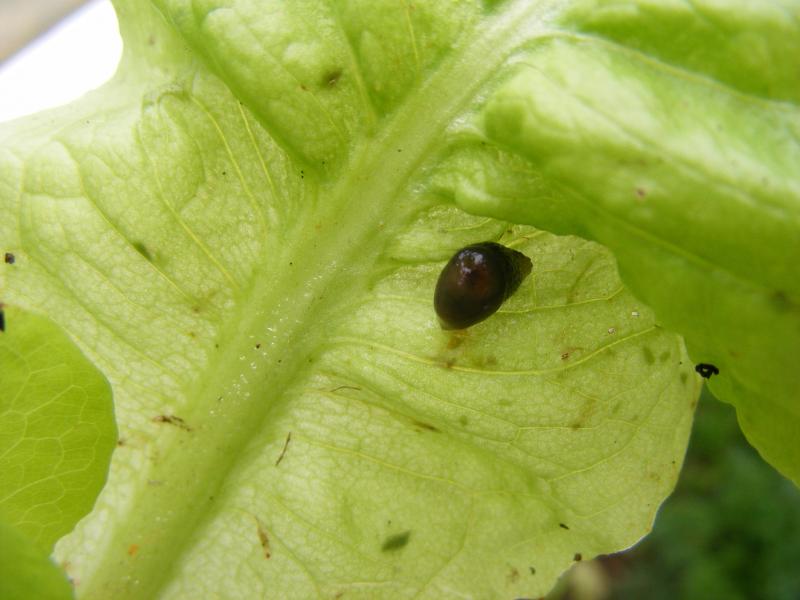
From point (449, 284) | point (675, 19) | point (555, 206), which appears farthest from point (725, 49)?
point (449, 284)

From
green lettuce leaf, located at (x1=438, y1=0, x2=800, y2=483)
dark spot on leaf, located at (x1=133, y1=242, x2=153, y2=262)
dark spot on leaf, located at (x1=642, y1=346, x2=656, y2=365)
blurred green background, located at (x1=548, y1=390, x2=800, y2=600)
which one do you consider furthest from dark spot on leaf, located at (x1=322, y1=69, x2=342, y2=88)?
blurred green background, located at (x1=548, y1=390, x2=800, y2=600)

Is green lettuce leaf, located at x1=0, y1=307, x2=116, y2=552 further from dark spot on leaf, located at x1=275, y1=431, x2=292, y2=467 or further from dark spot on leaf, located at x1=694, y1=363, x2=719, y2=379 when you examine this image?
dark spot on leaf, located at x1=694, y1=363, x2=719, y2=379

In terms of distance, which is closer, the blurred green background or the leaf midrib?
the leaf midrib

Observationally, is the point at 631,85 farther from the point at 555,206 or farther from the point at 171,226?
the point at 171,226

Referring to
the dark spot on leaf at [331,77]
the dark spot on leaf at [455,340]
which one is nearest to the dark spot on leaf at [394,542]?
the dark spot on leaf at [455,340]

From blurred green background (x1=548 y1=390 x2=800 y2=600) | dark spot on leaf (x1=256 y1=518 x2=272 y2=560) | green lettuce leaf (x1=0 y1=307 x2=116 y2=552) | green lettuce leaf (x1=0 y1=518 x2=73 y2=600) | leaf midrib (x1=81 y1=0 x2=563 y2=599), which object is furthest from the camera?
blurred green background (x1=548 y1=390 x2=800 y2=600)

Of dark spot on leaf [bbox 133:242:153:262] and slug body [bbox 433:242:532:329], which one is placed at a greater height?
dark spot on leaf [bbox 133:242:153:262]
